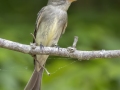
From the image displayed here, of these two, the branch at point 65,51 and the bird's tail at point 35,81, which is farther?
the bird's tail at point 35,81

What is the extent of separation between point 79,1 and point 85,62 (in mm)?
1109

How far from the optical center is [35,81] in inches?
171

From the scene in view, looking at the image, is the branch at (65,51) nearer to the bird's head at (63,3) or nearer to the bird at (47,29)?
the bird at (47,29)

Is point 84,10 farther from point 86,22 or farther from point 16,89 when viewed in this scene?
point 16,89

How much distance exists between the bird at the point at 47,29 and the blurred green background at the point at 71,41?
7 cm

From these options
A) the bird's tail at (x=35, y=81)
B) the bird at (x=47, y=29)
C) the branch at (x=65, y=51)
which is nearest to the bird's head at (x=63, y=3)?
the bird at (x=47, y=29)

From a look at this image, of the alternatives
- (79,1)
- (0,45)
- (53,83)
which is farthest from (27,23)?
(0,45)

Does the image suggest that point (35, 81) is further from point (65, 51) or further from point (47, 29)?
point (65, 51)

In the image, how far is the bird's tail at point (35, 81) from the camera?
168 inches

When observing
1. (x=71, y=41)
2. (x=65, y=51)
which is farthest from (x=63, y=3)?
(x=65, y=51)

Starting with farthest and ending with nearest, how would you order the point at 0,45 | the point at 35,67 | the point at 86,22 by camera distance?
the point at 86,22, the point at 35,67, the point at 0,45

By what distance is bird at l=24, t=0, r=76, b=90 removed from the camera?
4297mm

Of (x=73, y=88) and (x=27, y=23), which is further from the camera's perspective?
(x=27, y=23)

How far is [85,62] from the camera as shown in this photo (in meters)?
4.68
